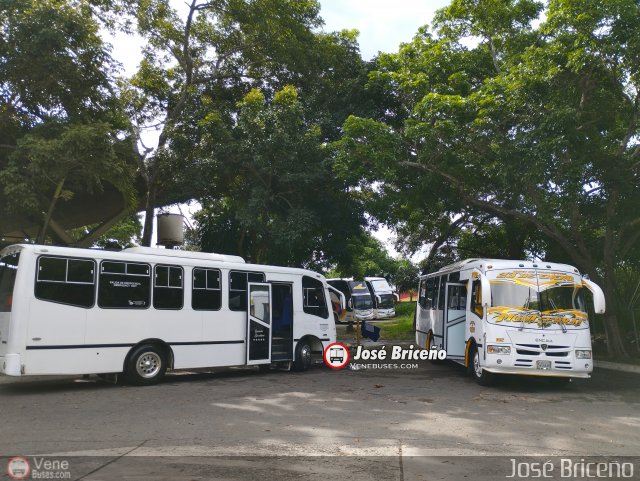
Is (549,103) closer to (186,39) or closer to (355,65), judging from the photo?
(355,65)

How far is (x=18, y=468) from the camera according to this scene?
5992 millimetres

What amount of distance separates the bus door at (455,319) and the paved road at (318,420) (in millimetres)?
1388

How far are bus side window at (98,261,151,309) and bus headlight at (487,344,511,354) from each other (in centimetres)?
724

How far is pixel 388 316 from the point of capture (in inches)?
1795

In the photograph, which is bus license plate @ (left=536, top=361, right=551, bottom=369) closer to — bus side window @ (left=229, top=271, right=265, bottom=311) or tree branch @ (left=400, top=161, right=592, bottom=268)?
tree branch @ (left=400, top=161, right=592, bottom=268)

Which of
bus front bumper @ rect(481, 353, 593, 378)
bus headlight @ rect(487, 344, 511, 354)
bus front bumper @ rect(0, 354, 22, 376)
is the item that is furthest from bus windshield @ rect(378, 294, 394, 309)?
bus front bumper @ rect(0, 354, 22, 376)

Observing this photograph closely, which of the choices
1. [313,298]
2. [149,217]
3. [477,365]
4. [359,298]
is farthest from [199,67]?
[359,298]

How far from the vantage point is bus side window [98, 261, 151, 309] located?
463 inches

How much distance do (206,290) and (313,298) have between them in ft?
10.9

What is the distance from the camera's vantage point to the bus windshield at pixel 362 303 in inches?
1638

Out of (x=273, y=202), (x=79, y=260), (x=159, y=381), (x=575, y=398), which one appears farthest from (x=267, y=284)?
(x=575, y=398)

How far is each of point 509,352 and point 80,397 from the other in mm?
8384

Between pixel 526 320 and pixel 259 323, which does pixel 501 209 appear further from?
pixel 259 323

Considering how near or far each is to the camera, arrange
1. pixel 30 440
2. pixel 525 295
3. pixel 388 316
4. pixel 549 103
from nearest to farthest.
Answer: pixel 30 440 → pixel 525 295 → pixel 549 103 → pixel 388 316
